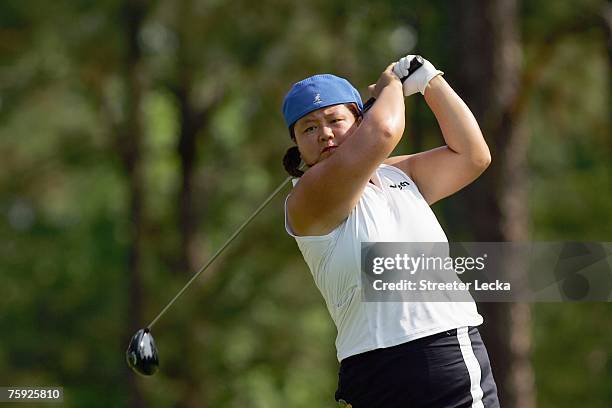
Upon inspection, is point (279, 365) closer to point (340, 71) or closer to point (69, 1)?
point (340, 71)

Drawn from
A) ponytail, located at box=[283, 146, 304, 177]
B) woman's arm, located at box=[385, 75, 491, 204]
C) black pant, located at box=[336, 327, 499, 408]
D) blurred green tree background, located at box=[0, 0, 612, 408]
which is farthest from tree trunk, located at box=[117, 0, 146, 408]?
black pant, located at box=[336, 327, 499, 408]

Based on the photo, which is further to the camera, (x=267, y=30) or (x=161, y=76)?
(x=161, y=76)

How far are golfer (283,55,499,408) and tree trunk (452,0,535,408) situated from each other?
17.1 ft

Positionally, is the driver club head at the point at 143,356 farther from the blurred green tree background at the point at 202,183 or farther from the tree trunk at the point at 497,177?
the blurred green tree background at the point at 202,183

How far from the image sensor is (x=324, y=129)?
3.40 meters

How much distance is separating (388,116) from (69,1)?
9444 mm

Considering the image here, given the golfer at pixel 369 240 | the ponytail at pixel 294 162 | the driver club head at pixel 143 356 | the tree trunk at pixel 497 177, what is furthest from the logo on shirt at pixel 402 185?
the tree trunk at pixel 497 177

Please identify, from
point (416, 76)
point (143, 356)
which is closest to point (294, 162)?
point (416, 76)

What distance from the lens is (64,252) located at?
15.6 meters

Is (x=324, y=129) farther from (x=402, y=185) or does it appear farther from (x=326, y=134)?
(x=402, y=185)

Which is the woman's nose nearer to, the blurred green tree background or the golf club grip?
the golf club grip

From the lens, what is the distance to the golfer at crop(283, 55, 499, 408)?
128 inches

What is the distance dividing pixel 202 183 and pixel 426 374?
11.3 metres

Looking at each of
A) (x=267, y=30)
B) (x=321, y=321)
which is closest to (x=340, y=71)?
(x=267, y=30)
